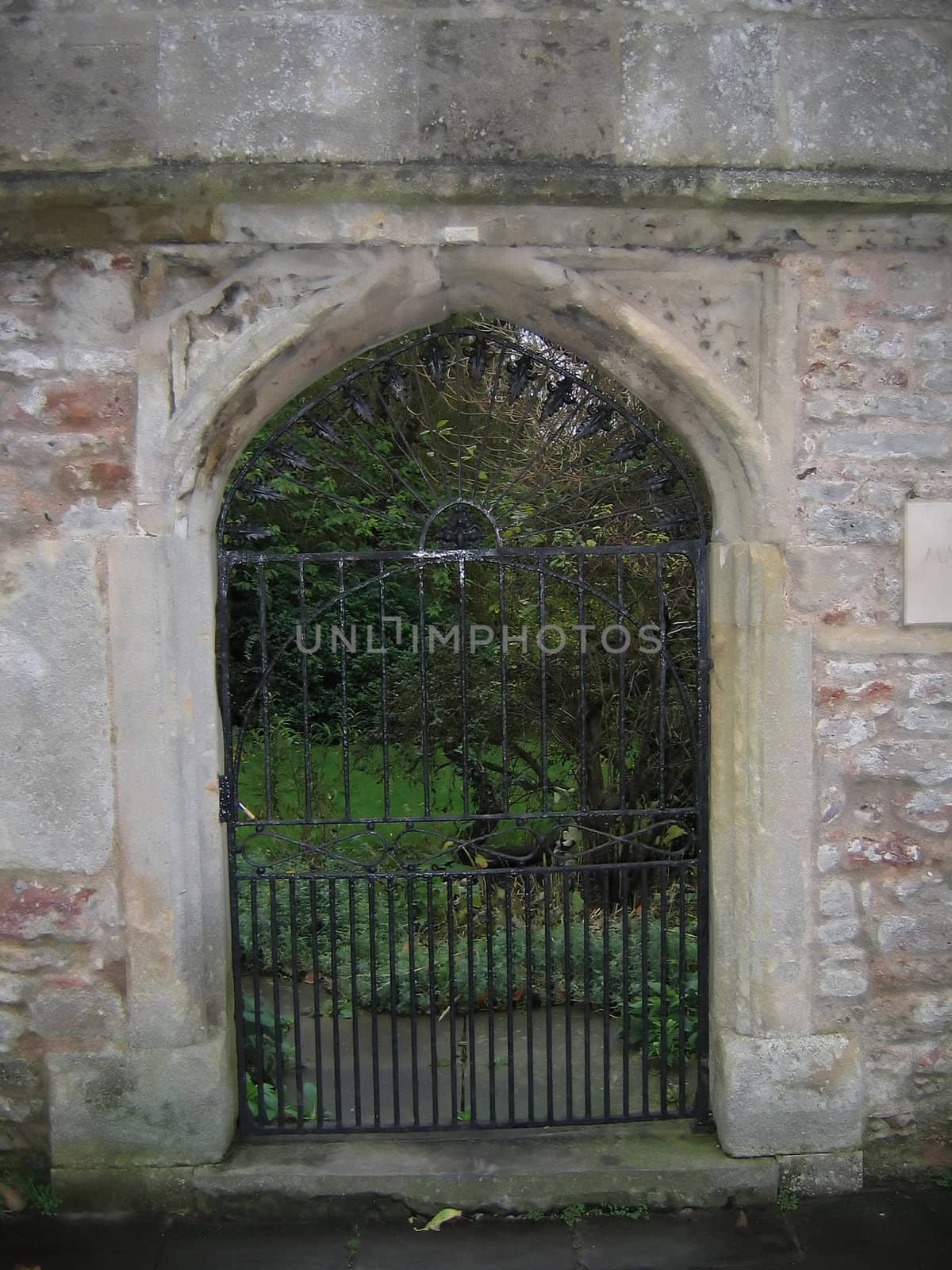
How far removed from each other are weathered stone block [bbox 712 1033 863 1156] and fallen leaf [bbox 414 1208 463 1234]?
2.90 ft

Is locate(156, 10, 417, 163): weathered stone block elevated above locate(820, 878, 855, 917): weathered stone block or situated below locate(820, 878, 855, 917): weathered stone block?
above

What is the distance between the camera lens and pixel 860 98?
3.02 metres

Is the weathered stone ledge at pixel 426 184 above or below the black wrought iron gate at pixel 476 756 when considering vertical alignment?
above

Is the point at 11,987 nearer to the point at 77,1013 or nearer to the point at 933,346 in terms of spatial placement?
the point at 77,1013

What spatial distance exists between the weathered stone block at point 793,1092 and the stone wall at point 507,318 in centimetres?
1

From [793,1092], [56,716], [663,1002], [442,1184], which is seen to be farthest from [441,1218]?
[56,716]

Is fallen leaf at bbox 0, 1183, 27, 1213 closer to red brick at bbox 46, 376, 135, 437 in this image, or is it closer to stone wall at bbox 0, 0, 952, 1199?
stone wall at bbox 0, 0, 952, 1199

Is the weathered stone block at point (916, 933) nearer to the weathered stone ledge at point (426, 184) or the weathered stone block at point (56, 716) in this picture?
the weathered stone ledge at point (426, 184)

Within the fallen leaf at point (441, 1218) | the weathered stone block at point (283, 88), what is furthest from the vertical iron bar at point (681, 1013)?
the weathered stone block at point (283, 88)

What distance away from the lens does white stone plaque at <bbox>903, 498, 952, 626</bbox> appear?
315cm

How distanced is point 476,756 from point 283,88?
4.14 m

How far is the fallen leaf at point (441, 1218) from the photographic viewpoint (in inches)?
124

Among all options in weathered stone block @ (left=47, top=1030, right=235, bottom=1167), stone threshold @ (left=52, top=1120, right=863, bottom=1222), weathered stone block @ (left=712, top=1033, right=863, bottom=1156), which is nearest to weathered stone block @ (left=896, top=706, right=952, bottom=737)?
weathered stone block @ (left=712, top=1033, right=863, bottom=1156)

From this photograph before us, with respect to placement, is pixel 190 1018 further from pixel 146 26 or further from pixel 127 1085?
pixel 146 26
